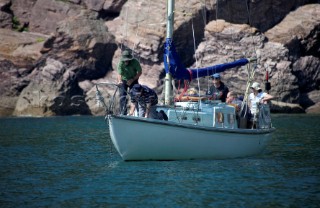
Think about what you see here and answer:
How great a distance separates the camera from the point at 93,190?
1750 cm

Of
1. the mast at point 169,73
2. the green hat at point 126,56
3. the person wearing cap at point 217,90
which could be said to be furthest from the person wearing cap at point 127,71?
the person wearing cap at point 217,90

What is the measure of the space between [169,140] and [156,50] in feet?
122

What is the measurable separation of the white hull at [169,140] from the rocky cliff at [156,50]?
32.2 m

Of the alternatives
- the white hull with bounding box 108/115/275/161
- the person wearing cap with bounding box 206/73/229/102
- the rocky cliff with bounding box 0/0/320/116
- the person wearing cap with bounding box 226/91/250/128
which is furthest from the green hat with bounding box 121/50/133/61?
the rocky cliff with bounding box 0/0/320/116

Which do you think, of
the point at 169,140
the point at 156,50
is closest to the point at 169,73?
the point at 169,140

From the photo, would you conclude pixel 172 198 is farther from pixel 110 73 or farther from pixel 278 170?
pixel 110 73

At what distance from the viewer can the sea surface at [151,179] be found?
52.9 ft

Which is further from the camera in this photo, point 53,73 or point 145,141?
point 53,73

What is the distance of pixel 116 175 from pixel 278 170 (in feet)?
16.4

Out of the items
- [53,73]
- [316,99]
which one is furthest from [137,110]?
[316,99]

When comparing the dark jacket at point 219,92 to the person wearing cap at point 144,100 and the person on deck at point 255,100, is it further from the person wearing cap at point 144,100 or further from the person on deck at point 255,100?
the person wearing cap at point 144,100

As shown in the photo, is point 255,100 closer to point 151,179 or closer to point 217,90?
point 217,90

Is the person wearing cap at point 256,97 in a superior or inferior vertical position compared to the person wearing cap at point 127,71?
inferior

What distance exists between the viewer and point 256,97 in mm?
24391
